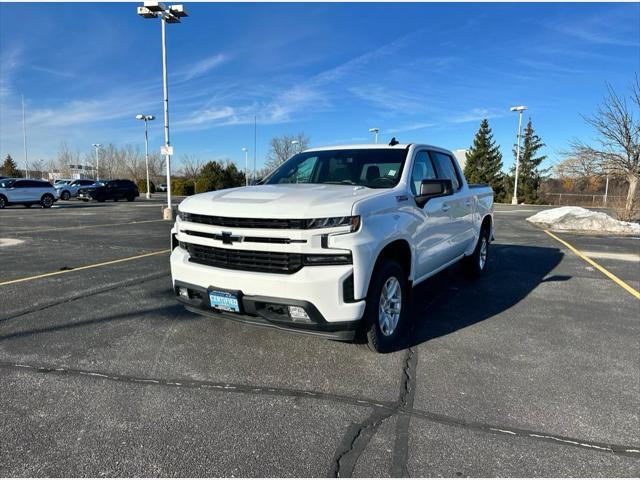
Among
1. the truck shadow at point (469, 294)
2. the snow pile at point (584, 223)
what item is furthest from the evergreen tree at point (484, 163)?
the truck shadow at point (469, 294)

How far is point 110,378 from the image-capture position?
3377 millimetres

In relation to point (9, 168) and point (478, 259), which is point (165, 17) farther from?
point (9, 168)

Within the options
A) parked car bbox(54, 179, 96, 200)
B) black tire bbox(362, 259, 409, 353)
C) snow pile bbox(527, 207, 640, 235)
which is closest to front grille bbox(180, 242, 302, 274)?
black tire bbox(362, 259, 409, 353)

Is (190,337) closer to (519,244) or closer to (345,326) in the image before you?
(345,326)

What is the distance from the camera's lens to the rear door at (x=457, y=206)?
5398mm

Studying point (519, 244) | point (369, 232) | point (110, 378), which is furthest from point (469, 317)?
point (519, 244)

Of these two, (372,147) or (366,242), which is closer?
(366,242)

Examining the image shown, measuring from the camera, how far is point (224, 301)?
11.4ft

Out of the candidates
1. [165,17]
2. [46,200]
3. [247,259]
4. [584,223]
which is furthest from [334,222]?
[46,200]

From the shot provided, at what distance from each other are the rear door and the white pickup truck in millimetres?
828

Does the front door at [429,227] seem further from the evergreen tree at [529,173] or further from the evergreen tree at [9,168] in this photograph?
the evergreen tree at [9,168]

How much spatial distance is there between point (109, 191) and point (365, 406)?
36.7 m

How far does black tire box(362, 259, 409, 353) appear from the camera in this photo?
348 cm

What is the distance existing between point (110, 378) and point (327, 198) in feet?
7.28
